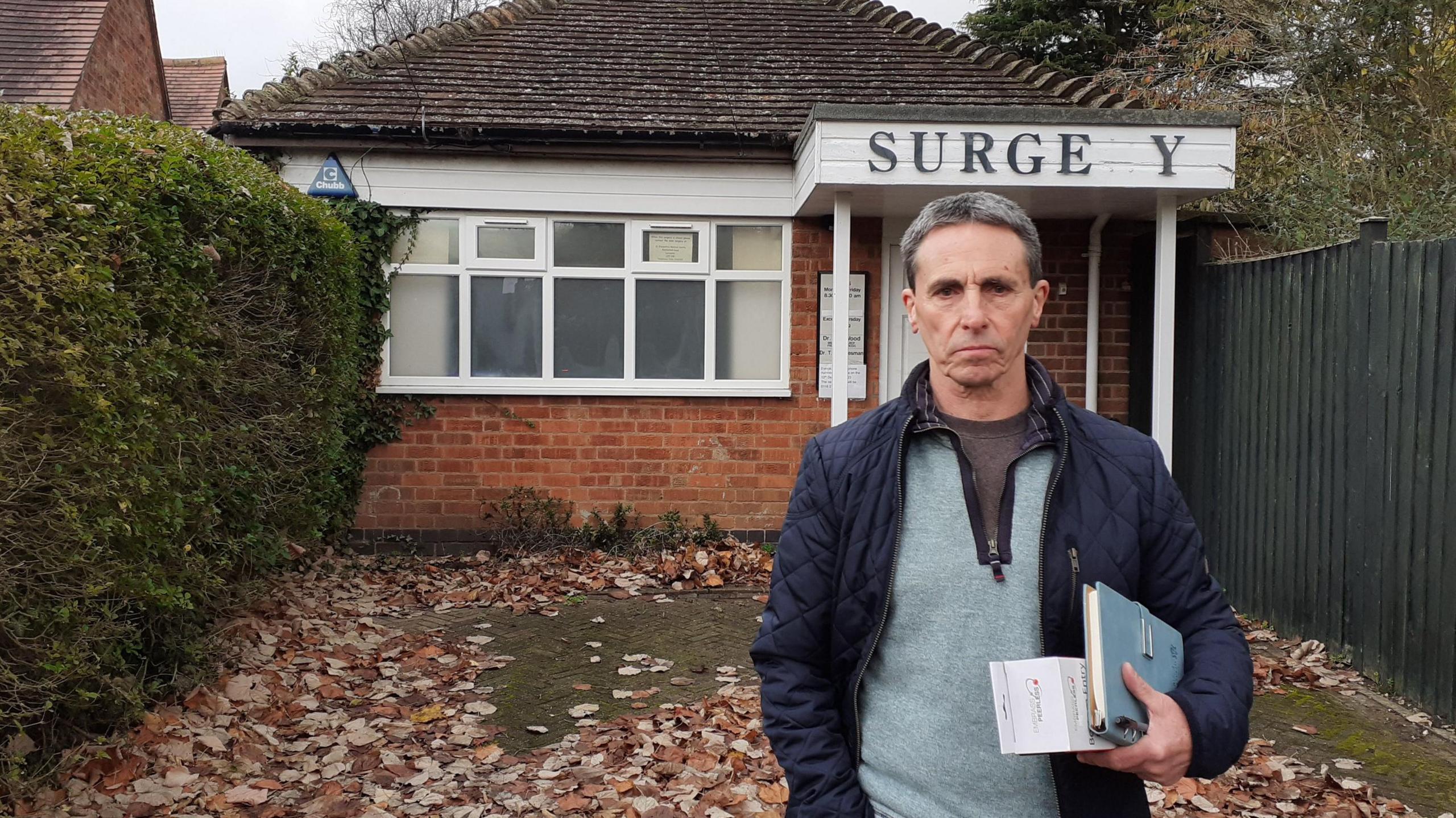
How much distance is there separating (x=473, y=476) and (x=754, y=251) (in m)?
3.10

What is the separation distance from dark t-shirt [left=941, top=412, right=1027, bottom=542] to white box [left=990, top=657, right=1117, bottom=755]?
27 centimetres

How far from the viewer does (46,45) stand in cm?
1800

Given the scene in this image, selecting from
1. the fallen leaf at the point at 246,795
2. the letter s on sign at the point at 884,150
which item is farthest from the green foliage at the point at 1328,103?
the fallen leaf at the point at 246,795

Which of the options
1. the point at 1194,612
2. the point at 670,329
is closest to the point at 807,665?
the point at 1194,612

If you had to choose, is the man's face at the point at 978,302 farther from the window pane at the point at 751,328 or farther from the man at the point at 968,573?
the window pane at the point at 751,328

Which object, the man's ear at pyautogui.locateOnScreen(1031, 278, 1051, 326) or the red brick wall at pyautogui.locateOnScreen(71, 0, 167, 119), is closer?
the man's ear at pyautogui.locateOnScreen(1031, 278, 1051, 326)

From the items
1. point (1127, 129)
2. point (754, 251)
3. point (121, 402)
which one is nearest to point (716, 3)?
point (754, 251)

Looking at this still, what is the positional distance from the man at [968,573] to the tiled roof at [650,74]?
6.95 metres

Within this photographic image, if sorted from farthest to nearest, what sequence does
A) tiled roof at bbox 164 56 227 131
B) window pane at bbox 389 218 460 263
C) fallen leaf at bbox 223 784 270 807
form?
tiled roof at bbox 164 56 227 131
window pane at bbox 389 218 460 263
fallen leaf at bbox 223 784 270 807

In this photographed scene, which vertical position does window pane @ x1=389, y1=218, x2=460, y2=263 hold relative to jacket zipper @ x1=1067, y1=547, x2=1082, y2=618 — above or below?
above

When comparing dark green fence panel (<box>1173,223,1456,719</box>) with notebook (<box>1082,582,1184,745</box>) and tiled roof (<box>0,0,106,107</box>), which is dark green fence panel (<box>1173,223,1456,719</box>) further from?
tiled roof (<box>0,0,106,107</box>)

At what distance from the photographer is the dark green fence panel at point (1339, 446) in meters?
4.98

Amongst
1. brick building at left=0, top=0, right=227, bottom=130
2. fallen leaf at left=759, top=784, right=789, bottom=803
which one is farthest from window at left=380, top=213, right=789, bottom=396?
brick building at left=0, top=0, right=227, bottom=130

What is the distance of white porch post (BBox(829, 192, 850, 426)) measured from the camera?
769 cm
